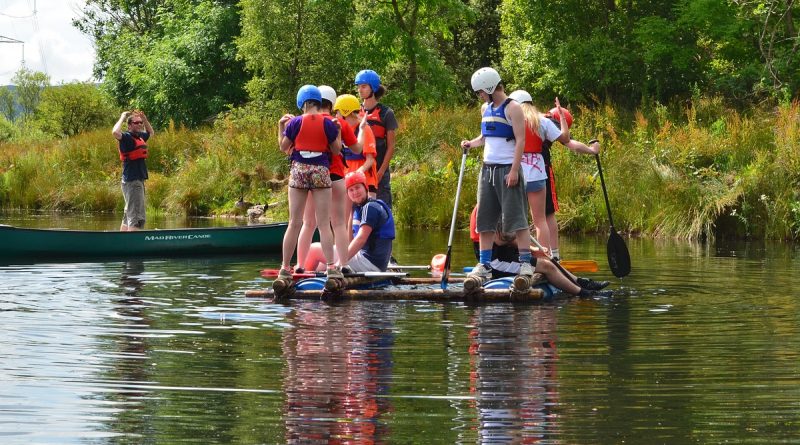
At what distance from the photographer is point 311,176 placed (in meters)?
10.7

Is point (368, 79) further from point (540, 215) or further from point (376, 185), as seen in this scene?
point (540, 215)

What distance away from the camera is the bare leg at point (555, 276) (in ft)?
35.7

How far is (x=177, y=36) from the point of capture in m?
45.7

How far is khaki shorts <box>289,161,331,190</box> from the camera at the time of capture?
10.7m

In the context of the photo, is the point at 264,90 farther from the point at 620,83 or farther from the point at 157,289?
the point at 157,289

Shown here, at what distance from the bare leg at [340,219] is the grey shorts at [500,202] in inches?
44.0

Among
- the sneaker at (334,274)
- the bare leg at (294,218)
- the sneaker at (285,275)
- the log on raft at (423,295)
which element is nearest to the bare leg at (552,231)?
the log on raft at (423,295)

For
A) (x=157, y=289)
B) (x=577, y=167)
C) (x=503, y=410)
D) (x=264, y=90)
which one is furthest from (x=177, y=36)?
(x=503, y=410)

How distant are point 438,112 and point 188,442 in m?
21.7

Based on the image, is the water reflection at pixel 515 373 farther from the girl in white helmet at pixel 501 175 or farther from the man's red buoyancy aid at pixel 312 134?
the man's red buoyancy aid at pixel 312 134

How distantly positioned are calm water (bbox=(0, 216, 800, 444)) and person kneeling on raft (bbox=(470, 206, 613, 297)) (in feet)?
1.37

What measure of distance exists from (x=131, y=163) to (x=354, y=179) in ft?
18.9

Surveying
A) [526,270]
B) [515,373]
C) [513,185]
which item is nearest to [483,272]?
[526,270]

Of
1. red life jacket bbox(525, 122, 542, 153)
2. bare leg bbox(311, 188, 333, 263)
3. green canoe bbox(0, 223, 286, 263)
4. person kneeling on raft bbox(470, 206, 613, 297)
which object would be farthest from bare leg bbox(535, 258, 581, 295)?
green canoe bbox(0, 223, 286, 263)
